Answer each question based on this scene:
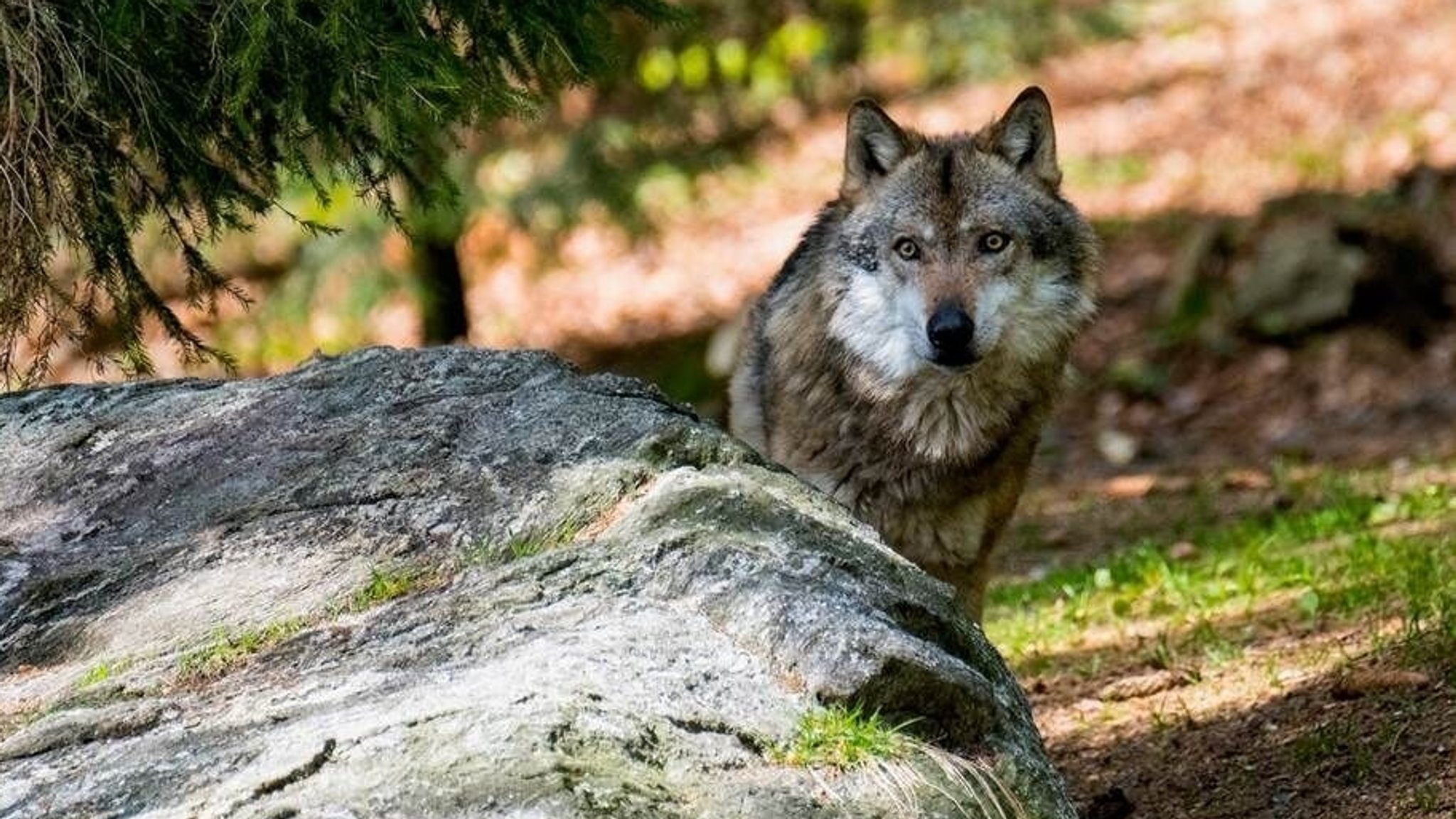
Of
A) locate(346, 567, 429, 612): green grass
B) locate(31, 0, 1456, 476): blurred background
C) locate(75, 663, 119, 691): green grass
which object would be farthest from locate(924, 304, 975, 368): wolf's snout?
locate(31, 0, 1456, 476): blurred background

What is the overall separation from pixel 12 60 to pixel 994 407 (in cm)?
364

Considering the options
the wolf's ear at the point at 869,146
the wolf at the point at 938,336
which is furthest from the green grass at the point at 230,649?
the wolf's ear at the point at 869,146

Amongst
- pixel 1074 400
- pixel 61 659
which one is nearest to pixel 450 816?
pixel 61 659

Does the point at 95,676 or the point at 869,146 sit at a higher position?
the point at 869,146

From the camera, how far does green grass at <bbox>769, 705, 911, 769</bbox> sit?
396cm

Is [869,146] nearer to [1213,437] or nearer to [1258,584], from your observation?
[1258,584]

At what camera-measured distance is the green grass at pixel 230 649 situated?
4395 mm

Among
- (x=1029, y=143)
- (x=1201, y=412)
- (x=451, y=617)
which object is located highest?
(x=1029, y=143)

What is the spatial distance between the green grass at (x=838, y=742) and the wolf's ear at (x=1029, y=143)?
359 cm

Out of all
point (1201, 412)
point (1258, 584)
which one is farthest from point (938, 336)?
point (1201, 412)

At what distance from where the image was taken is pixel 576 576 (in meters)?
4.54

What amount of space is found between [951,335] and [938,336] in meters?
0.05

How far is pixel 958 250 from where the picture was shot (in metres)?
6.86

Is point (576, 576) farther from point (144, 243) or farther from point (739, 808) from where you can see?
point (144, 243)
